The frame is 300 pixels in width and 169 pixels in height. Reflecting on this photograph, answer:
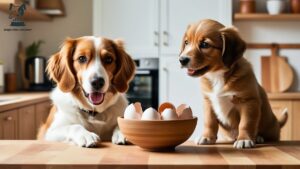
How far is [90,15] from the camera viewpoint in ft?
13.8

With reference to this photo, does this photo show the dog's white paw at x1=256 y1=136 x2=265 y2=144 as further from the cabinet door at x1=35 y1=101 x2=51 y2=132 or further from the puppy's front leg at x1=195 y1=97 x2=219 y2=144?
the cabinet door at x1=35 y1=101 x2=51 y2=132

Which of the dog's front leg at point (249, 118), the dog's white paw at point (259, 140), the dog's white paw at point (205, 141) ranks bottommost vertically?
the dog's white paw at point (259, 140)

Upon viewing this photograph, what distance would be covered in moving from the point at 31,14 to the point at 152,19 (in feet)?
3.46

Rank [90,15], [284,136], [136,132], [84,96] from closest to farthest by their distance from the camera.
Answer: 1. [136,132]
2. [84,96]
3. [284,136]
4. [90,15]

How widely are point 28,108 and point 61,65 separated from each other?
4.36 ft

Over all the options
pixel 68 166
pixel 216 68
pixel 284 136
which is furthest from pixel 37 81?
pixel 68 166

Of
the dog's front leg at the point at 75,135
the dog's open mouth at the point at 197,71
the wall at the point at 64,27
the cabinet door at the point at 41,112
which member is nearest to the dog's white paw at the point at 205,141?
the dog's open mouth at the point at 197,71

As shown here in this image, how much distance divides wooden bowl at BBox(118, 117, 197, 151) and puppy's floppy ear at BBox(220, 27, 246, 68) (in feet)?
0.99

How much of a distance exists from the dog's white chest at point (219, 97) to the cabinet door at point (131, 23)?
2.28 metres

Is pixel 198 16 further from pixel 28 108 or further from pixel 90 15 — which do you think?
pixel 28 108

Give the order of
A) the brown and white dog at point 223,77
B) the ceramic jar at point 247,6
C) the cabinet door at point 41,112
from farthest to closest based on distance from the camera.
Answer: the ceramic jar at point 247,6 → the cabinet door at point 41,112 → the brown and white dog at point 223,77

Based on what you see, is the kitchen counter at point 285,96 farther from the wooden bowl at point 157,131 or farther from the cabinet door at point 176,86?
the wooden bowl at point 157,131

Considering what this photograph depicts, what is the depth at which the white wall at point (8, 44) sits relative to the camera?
3480 mm

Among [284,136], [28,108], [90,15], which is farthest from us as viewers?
[90,15]
